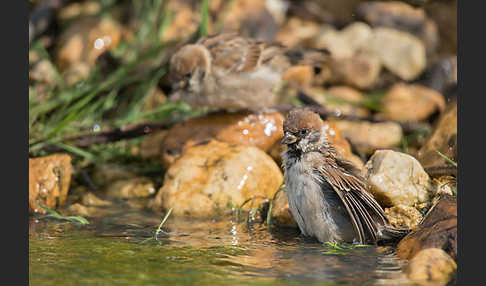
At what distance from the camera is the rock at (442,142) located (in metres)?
5.11

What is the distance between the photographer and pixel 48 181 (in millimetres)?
5254

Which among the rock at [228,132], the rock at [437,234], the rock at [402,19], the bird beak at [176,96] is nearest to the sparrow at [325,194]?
the rock at [437,234]

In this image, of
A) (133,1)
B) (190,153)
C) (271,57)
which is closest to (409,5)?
(271,57)

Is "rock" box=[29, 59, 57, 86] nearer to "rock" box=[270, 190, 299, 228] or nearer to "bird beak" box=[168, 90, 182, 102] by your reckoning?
"bird beak" box=[168, 90, 182, 102]

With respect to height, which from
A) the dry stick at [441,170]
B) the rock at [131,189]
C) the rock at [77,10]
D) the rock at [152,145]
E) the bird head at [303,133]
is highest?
the rock at [77,10]

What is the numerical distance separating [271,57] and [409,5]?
11.7 ft

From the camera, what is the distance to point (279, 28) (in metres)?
9.06

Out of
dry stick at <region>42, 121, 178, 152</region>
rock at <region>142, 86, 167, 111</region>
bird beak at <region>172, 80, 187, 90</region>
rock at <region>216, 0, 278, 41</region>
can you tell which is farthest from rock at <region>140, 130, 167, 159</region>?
rock at <region>216, 0, 278, 41</region>

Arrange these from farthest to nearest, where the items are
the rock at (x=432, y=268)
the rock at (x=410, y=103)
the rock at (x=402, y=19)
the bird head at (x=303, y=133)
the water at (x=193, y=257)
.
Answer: the rock at (x=402, y=19), the rock at (x=410, y=103), the bird head at (x=303, y=133), the water at (x=193, y=257), the rock at (x=432, y=268)

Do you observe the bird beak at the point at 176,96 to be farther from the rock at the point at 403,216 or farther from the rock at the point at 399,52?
the rock at the point at 399,52

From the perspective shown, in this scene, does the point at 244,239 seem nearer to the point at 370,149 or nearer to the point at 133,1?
the point at 370,149

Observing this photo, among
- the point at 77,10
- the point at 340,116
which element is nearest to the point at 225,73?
the point at 340,116

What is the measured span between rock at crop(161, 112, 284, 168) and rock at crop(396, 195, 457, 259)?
7.25 ft

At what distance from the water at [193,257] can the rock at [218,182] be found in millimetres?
196
